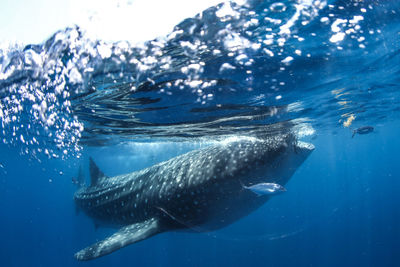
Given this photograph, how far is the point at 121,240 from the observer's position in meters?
5.12

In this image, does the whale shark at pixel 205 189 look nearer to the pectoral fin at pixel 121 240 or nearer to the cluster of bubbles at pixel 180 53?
the pectoral fin at pixel 121 240

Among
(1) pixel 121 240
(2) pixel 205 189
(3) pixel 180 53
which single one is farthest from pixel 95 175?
(3) pixel 180 53

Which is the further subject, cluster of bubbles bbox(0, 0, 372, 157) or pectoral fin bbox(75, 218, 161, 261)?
cluster of bubbles bbox(0, 0, 372, 157)

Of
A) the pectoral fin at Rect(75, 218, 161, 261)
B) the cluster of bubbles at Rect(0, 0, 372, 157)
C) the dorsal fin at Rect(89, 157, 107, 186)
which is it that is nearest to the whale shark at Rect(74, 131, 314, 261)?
the pectoral fin at Rect(75, 218, 161, 261)

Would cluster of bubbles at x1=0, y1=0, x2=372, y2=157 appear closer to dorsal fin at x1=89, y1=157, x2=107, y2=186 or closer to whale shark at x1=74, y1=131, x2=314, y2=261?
whale shark at x1=74, y1=131, x2=314, y2=261

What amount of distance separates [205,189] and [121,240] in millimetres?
2152

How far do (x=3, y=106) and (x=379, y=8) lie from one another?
1389cm

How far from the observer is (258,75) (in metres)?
8.15

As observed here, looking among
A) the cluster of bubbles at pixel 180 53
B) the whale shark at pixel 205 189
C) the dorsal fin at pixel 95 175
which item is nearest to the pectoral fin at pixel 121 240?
the whale shark at pixel 205 189

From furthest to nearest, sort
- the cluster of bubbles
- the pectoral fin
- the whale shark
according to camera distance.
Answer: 1. the whale shark
2. the cluster of bubbles
3. the pectoral fin

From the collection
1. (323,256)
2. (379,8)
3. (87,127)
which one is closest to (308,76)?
(379,8)

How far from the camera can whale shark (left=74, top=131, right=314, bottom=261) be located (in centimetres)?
552

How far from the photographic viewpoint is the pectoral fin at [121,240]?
16.0ft

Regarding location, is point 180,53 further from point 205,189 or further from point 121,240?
point 121,240
